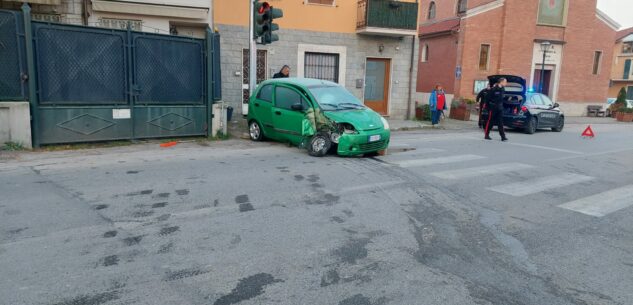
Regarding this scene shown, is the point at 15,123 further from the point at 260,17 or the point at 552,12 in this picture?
the point at 552,12

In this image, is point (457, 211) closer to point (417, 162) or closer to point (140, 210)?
point (417, 162)

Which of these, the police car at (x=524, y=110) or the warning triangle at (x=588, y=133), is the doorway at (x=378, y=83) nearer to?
the police car at (x=524, y=110)

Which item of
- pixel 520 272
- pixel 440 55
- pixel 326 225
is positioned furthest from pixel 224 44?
pixel 440 55

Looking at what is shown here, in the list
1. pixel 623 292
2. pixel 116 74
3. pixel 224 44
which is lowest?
pixel 623 292

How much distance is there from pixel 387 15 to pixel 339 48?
2.23 metres

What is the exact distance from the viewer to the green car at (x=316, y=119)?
9320mm

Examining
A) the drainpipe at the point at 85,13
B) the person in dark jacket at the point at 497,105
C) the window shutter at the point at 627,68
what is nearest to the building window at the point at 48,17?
the drainpipe at the point at 85,13

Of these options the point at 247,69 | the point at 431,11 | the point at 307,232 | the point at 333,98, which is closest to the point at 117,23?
the point at 247,69

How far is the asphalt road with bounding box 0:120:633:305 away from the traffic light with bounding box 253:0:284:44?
3956mm

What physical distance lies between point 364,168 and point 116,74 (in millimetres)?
5962

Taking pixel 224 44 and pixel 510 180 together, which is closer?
pixel 510 180

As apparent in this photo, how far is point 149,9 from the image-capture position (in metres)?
14.4

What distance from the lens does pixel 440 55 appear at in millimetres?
29156

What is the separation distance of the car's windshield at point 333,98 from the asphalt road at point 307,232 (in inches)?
57.3
